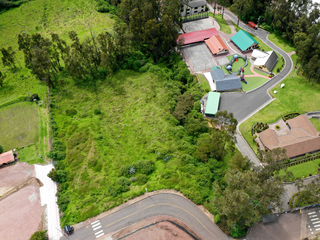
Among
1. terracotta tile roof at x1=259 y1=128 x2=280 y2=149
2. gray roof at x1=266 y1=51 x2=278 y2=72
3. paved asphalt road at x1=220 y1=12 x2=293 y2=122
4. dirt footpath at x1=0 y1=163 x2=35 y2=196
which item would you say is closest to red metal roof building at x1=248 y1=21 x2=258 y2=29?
gray roof at x1=266 y1=51 x2=278 y2=72

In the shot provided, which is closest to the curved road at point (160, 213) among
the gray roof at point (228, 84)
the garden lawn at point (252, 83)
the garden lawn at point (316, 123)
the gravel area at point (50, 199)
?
the gravel area at point (50, 199)

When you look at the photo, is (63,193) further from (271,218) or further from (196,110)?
(271,218)

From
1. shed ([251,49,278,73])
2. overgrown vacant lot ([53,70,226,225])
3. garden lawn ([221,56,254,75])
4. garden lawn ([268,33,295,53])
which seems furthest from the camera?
garden lawn ([268,33,295,53])

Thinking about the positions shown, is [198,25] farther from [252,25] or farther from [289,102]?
[289,102]

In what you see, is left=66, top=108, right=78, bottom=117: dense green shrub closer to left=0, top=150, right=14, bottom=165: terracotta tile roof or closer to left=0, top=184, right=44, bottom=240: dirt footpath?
left=0, top=150, right=14, bottom=165: terracotta tile roof

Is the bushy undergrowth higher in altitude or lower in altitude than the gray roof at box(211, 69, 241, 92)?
lower

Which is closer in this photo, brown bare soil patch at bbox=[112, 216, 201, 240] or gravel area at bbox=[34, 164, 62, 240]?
brown bare soil patch at bbox=[112, 216, 201, 240]

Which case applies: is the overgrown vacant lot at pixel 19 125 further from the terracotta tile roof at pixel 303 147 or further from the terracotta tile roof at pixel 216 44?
the terracotta tile roof at pixel 303 147
